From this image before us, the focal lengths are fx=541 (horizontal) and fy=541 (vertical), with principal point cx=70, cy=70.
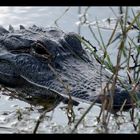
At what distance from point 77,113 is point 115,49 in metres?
2.52

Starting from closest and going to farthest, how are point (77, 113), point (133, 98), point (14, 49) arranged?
point (133, 98), point (77, 113), point (14, 49)

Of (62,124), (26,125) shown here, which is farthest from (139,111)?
(26,125)

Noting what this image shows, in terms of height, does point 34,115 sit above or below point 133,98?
below

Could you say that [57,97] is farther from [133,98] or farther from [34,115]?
[133,98]

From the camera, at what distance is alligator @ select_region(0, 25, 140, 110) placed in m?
4.63

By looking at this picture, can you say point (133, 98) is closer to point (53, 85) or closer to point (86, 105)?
point (86, 105)

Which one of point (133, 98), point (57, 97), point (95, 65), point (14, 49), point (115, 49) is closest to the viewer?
point (133, 98)

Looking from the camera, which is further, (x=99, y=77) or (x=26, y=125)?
(x=99, y=77)

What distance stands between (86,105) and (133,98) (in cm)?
54

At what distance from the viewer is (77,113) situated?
4.20 meters

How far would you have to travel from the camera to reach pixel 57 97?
463 centimetres

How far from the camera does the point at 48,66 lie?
5074 millimetres

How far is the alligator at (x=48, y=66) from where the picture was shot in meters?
4.63
